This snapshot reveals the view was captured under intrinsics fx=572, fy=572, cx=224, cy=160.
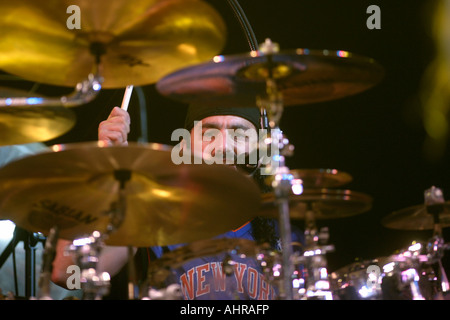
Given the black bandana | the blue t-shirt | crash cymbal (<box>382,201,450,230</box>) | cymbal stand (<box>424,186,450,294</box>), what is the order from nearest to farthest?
cymbal stand (<box>424,186,450,294</box>) < crash cymbal (<box>382,201,450,230</box>) < the blue t-shirt < the black bandana

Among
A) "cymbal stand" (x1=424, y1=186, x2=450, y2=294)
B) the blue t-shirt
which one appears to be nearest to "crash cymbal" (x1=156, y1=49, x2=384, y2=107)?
"cymbal stand" (x1=424, y1=186, x2=450, y2=294)

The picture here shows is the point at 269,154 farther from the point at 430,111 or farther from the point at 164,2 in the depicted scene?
the point at 430,111

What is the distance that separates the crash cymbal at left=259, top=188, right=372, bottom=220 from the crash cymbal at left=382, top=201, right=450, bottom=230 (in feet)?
1.17

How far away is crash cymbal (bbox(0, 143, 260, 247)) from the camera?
120 centimetres

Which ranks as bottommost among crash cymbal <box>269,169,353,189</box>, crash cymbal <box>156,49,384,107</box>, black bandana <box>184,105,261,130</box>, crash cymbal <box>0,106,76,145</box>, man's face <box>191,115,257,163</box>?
crash cymbal <box>269,169,353,189</box>

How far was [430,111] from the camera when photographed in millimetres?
2691

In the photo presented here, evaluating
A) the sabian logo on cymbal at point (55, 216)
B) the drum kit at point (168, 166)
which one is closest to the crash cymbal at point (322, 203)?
the drum kit at point (168, 166)

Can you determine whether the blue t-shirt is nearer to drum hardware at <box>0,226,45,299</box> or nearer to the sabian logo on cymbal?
drum hardware at <box>0,226,45,299</box>

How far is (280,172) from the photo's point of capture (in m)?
1.21

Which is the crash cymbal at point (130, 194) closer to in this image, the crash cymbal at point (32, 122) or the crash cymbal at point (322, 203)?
the crash cymbal at point (322, 203)

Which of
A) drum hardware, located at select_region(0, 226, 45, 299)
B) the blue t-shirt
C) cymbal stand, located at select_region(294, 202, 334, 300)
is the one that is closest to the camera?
cymbal stand, located at select_region(294, 202, 334, 300)

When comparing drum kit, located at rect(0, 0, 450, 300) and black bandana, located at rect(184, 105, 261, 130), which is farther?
black bandana, located at rect(184, 105, 261, 130)
